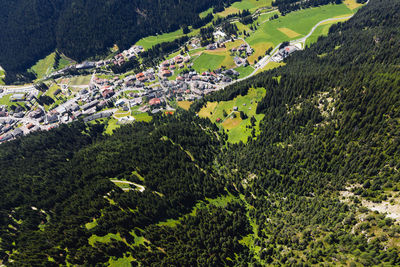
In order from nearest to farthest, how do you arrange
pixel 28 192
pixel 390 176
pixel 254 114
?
pixel 390 176 → pixel 28 192 → pixel 254 114

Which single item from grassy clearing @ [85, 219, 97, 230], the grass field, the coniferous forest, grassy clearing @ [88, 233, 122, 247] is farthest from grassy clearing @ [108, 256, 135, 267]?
the grass field

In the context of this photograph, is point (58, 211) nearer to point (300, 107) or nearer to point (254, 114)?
point (254, 114)

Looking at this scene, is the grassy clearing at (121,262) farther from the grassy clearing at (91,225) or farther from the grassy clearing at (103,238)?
the grassy clearing at (91,225)

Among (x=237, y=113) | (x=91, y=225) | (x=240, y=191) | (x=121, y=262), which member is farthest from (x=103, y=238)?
(x=237, y=113)

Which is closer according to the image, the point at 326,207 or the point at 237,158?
the point at 326,207

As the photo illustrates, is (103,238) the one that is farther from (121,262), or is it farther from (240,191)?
(240,191)

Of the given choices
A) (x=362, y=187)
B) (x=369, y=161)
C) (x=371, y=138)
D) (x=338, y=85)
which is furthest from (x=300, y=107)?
(x=362, y=187)
